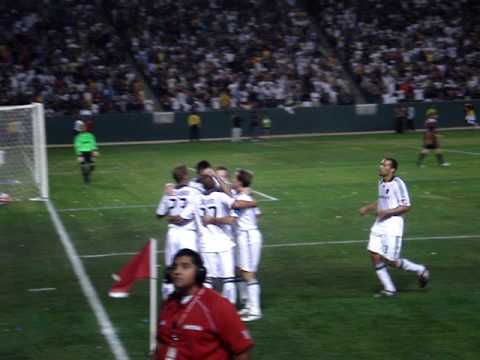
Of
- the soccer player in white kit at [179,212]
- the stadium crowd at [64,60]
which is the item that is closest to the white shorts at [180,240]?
the soccer player in white kit at [179,212]

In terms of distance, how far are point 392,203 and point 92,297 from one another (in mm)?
4250

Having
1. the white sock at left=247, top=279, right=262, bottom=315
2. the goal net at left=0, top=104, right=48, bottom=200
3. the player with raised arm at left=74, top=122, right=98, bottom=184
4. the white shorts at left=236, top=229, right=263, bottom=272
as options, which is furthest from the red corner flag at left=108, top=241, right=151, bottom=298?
the player with raised arm at left=74, top=122, right=98, bottom=184

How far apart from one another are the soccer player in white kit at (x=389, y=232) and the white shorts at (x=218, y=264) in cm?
235

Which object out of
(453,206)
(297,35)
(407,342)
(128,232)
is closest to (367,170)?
(453,206)

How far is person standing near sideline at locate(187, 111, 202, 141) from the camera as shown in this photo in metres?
45.2

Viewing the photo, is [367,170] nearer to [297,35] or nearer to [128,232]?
[128,232]

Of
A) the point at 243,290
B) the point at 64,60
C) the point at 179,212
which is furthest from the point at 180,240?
the point at 64,60

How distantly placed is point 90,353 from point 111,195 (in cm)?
1469

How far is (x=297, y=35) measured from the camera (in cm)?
5362

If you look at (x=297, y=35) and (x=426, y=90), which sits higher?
(x=297, y=35)

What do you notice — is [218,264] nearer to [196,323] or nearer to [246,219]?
[246,219]

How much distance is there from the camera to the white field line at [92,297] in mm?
9695

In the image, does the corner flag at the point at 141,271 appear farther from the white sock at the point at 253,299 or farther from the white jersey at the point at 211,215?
the white sock at the point at 253,299

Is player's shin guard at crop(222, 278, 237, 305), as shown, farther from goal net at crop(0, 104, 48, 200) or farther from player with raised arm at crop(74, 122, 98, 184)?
player with raised arm at crop(74, 122, 98, 184)
